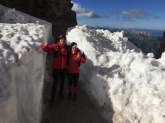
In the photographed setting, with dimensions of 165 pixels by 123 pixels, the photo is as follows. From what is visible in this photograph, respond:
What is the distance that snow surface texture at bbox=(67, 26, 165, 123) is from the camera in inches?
394

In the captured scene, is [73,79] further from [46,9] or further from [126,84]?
[46,9]

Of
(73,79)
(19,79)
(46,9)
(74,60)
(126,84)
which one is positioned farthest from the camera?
(46,9)

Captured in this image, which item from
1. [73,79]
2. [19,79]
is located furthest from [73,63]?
[19,79]

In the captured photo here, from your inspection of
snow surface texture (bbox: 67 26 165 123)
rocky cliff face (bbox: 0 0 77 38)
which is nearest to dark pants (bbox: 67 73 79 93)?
snow surface texture (bbox: 67 26 165 123)

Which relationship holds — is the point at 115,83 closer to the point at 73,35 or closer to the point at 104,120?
the point at 104,120

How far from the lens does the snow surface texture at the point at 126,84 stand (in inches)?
394

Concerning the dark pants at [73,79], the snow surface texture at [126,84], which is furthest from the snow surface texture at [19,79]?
the snow surface texture at [126,84]

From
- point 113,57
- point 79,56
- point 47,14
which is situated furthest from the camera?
Result: point 47,14

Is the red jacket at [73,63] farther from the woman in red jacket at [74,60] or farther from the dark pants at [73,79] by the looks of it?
the dark pants at [73,79]

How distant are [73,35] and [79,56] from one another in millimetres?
5839

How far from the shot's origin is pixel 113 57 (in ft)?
42.1

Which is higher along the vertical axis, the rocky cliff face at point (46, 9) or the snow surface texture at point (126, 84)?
the rocky cliff face at point (46, 9)

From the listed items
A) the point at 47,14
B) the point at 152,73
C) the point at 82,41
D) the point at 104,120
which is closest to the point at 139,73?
the point at 152,73

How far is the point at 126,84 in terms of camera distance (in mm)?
10859
